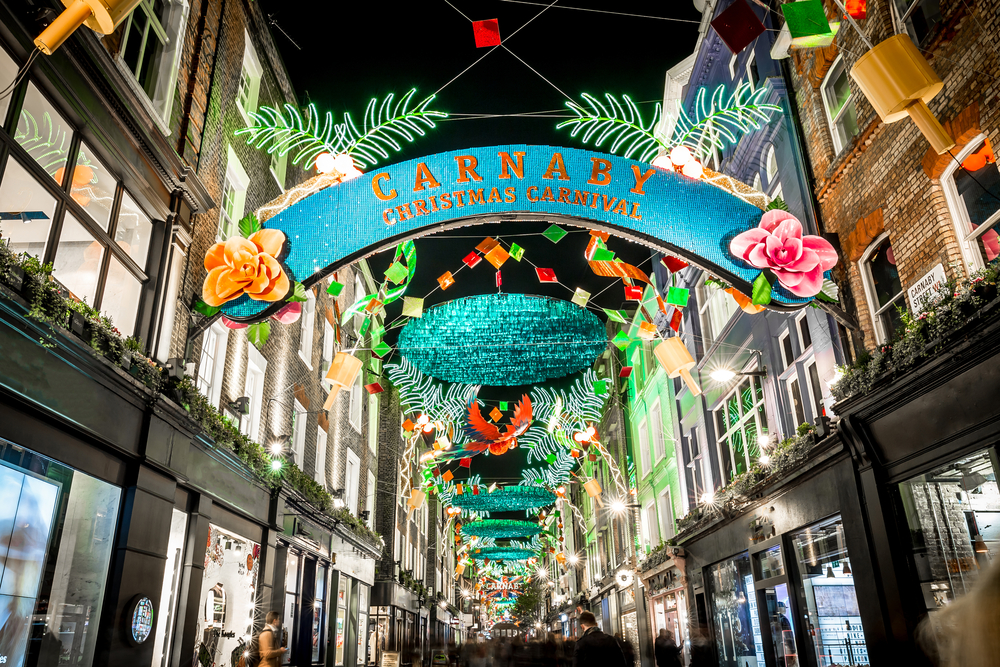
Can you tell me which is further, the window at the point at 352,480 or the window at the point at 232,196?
the window at the point at 352,480

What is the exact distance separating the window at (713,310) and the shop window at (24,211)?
45.5 ft

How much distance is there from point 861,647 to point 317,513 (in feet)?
39.9

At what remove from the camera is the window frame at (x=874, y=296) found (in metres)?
9.82

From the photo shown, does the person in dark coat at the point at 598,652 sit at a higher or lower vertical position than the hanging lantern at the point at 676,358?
lower

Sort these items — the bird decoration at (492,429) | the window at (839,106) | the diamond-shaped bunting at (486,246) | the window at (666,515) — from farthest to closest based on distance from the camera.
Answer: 1. the bird decoration at (492,429)
2. the window at (666,515)
3. the diamond-shaped bunting at (486,246)
4. the window at (839,106)

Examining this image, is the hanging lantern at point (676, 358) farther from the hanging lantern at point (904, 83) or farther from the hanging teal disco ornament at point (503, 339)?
the hanging lantern at point (904, 83)

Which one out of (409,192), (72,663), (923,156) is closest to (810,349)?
(923,156)

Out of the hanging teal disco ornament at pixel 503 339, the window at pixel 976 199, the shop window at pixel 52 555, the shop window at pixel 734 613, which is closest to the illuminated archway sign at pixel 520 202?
the window at pixel 976 199

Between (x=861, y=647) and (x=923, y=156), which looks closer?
(x=923, y=156)

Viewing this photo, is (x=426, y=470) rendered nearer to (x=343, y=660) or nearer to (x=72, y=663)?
(x=343, y=660)

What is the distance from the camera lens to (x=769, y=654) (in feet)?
44.5

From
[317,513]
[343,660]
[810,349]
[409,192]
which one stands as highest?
[409,192]

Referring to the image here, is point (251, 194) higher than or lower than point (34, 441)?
higher

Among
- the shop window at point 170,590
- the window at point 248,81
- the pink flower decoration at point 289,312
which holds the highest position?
the window at point 248,81
